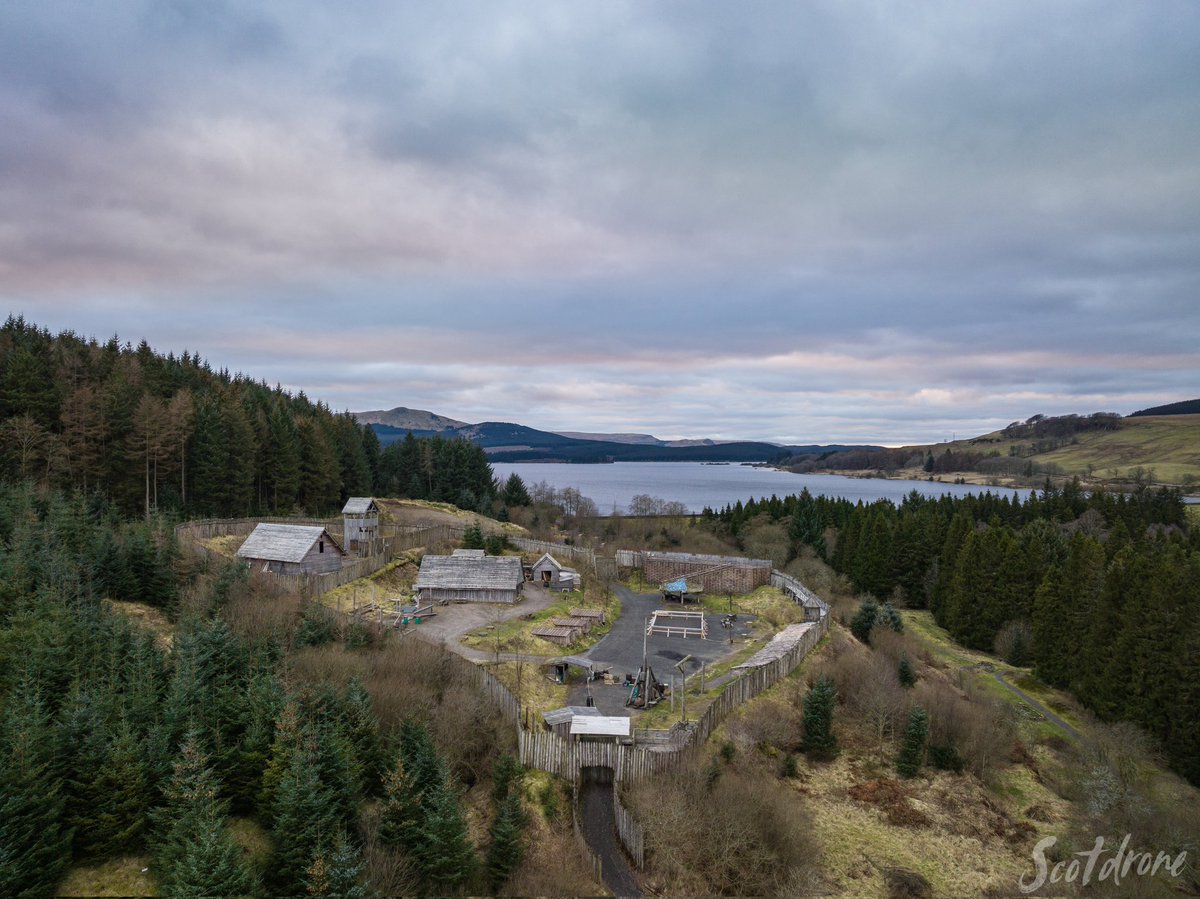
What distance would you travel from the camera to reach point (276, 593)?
35281mm

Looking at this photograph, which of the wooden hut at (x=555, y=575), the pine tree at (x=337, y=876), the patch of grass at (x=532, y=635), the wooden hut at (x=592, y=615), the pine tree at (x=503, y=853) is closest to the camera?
the pine tree at (x=337, y=876)

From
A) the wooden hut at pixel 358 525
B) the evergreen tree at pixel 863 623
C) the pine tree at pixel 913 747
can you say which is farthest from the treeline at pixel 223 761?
the evergreen tree at pixel 863 623

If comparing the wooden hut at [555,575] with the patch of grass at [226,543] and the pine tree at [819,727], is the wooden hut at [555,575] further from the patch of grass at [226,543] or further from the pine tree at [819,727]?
the pine tree at [819,727]

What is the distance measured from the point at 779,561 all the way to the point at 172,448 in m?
63.1

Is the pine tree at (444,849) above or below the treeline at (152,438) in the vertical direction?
below

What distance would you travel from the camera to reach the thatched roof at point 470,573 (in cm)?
4731

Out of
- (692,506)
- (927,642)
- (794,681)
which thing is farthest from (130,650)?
(692,506)

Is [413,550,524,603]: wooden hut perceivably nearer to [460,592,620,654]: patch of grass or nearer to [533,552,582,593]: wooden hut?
[460,592,620,654]: patch of grass

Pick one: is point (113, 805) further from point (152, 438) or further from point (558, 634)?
point (152, 438)

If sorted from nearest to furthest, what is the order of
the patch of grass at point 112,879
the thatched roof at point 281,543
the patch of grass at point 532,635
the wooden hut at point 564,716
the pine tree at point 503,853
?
the patch of grass at point 112,879, the pine tree at point 503,853, the wooden hut at point 564,716, the patch of grass at point 532,635, the thatched roof at point 281,543

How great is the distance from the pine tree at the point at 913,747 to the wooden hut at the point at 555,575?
26.5 meters

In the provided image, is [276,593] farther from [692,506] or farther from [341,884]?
[692,506]

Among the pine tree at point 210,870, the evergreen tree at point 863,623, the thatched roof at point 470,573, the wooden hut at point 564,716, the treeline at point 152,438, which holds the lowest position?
the evergreen tree at point 863,623

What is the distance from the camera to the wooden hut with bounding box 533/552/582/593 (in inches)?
2041
